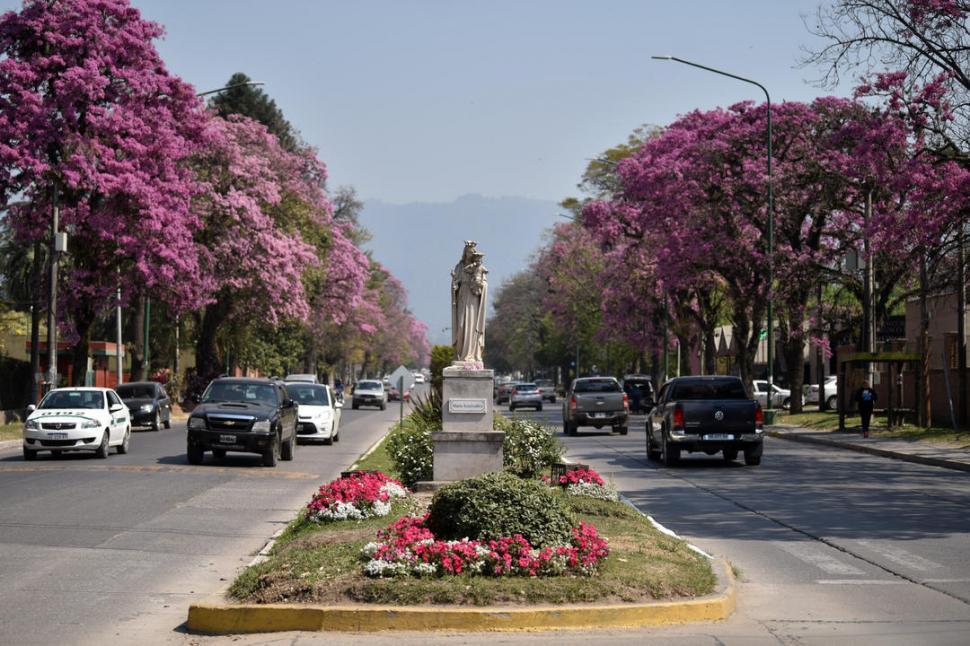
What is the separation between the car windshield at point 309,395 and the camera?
35719 millimetres

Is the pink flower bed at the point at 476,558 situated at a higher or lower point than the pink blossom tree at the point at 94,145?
lower

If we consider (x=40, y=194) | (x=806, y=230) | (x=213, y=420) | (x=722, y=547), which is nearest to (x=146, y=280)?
(x=40, y=194)

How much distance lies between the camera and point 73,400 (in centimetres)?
2883

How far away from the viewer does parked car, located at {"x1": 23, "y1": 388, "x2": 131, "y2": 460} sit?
27.3 metres

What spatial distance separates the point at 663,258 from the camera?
46344mm

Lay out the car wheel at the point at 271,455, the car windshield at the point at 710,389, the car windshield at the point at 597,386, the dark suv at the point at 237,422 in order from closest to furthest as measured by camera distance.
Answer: the dark suv at the point at 237,422
the car wheel at the point at 271,455
the car windshield at the point at 710,389
the car windshield at the point at 597,386

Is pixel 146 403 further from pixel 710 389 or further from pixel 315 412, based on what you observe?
pixel 710 389

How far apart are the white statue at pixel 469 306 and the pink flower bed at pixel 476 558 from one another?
8.37 meters

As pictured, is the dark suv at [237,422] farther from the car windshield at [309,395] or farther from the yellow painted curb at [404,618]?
the yellow painted curb at [404,618]

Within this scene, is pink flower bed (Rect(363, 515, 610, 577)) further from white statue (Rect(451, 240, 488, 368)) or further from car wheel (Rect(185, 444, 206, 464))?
car wheel (Rect(185, 444, 206, 464))

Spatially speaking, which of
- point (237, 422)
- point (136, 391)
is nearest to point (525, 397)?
point (136, 391)

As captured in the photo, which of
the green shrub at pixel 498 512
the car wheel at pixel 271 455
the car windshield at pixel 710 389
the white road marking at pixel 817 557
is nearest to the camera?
the green shrub at pixel 498 512

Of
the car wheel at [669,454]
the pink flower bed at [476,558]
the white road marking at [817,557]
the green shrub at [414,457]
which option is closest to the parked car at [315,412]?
the car wheel at [669,454]

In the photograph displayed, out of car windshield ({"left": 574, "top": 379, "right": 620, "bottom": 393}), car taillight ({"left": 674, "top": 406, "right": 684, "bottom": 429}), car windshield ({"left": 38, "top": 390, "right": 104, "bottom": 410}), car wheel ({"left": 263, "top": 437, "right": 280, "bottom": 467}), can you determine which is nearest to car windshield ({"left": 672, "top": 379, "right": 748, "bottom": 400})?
car taillight ({"left": 674, "top": 406, "right": 684, "bottom": 429})
